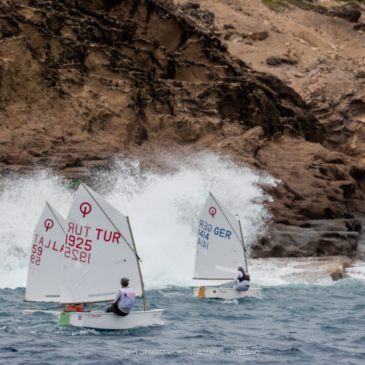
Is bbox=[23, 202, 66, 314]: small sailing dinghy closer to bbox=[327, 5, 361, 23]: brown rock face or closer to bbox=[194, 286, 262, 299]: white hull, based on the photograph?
bbox=[194, 286, 262, 299]: white hull

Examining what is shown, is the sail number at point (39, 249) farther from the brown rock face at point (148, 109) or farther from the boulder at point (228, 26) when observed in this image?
the boulder at point (228, 26)

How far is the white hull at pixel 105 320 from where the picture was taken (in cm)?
1366

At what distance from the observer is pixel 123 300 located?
13453mm

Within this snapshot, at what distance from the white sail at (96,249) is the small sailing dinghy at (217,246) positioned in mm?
7102

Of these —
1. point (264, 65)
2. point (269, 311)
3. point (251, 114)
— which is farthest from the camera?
point (264, 65)

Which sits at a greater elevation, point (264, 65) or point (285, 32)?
point (285, 32)

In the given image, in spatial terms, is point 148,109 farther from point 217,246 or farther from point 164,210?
point 217,246

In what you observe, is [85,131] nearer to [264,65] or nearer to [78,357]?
[78,357]

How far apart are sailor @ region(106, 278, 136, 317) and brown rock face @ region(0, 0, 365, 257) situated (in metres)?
15.7

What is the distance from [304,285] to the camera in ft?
76.2

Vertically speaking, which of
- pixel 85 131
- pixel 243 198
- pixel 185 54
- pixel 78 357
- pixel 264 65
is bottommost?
pixel 78 357

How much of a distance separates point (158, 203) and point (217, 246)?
10048 mm

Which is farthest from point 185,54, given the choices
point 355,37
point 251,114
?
point 355,37

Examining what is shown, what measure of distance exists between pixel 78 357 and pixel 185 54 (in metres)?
33.3
